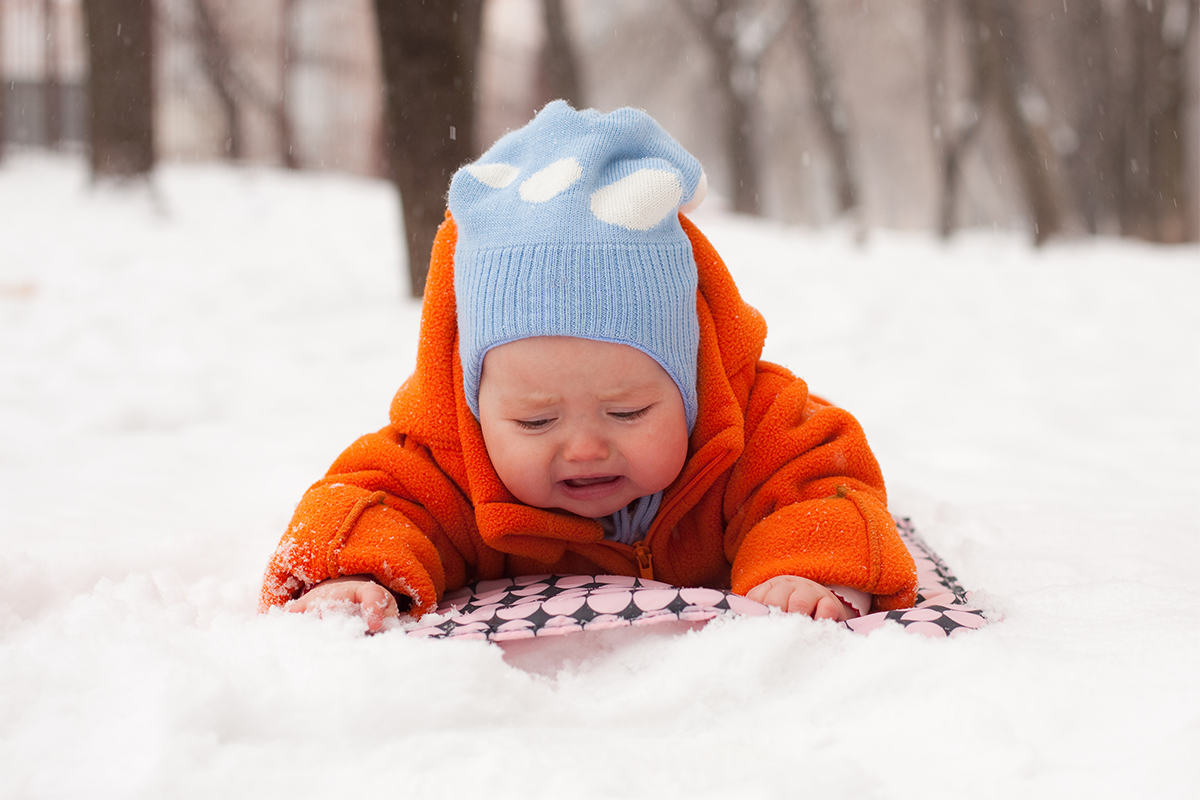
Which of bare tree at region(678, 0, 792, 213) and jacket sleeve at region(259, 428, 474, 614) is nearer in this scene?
jacket sleeve at region(259, 428, 474, 614)

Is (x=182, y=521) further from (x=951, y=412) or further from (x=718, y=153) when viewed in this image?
(x=718, y=153)

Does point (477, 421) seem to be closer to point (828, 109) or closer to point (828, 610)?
point (828, 610)

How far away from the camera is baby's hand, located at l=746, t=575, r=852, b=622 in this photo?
53.3 inches

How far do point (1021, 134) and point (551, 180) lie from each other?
909cm

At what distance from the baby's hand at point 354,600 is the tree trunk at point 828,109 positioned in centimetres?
941

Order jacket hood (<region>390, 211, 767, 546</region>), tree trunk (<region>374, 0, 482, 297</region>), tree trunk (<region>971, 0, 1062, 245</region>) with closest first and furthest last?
jacket hood (<region>390, 211, 767, 546</region>), tree trunk (<region>374, 0, 482, 297</region>), tree trunk (<region>971, 0, 1062, 245</region>)

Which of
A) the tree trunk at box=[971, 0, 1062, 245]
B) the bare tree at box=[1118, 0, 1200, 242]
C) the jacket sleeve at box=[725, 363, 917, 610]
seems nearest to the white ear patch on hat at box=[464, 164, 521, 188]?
the jacket sleeve at box=[725, 363, 917, 610]

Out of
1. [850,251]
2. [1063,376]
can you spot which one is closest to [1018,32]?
[850,251]

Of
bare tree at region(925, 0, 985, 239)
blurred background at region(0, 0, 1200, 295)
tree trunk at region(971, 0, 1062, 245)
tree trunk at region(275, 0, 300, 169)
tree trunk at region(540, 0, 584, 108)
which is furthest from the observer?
tree trunk at region(275, 0, 300, 169)

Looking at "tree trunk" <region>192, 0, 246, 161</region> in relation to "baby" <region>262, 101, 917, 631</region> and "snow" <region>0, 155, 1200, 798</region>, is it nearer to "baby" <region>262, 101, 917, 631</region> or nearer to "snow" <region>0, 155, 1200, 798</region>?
"snow" <region>0, 155, 1200, 798</region>

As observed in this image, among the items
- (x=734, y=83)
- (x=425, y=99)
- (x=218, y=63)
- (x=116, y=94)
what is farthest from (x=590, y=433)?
(x=218, y=63)

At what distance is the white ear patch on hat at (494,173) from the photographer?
1.60 m

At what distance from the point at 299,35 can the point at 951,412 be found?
17.2 meters

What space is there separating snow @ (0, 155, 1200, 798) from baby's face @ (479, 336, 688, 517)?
0.99 ft
